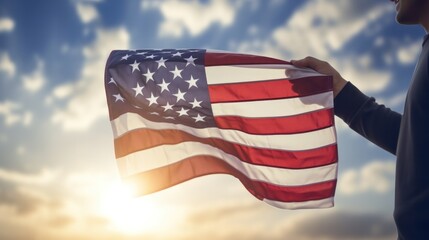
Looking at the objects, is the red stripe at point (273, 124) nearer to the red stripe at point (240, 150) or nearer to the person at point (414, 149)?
the red stripe at point (240, 150)

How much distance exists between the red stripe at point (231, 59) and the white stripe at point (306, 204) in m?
2.14

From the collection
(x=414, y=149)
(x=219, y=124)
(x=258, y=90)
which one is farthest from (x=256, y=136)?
(x=414, y=149)

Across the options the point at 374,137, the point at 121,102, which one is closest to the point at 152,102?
the point at 121,102

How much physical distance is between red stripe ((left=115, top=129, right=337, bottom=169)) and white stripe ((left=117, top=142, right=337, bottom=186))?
0.22 feet

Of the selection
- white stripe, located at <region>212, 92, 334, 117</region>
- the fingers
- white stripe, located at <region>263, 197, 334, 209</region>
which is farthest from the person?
white stripe, located at <region>263, 197, 334, 209</region>

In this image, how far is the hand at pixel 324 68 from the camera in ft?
21.2

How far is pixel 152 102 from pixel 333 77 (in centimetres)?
269

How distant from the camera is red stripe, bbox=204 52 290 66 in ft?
25.6

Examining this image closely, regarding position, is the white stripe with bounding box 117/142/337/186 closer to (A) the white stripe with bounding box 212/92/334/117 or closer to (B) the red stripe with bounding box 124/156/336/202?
(B) the red stripe with bounding box 124/156/336/202

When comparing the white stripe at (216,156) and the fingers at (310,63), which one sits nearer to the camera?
the fingers at (310,63)

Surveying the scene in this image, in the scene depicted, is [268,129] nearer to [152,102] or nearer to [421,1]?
[152,102]

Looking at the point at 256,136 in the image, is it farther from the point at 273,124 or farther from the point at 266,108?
the point at 266,108

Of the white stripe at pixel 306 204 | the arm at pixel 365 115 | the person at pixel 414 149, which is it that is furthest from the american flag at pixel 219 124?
the person at pixel 414 149

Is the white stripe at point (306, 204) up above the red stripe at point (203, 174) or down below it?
below
